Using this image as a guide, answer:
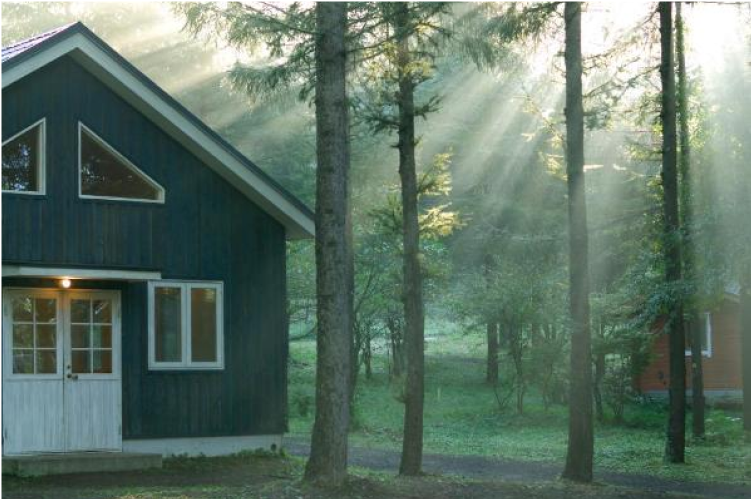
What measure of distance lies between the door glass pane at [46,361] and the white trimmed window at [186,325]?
4.92 feet

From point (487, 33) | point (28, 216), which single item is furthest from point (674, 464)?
point (28, 216)

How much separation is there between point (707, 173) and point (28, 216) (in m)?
12.9

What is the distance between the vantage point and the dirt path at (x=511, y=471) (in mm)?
17297

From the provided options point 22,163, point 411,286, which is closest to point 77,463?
point 22,163

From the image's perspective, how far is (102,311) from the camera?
17.6 m

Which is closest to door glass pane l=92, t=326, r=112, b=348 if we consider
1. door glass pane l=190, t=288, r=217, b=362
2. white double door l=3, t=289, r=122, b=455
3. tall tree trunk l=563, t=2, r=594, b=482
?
white double door l=3, t=289, r=122, b=455

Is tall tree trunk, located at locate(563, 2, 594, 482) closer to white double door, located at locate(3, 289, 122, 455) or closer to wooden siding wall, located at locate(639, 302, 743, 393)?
white double door, located at locate(3, 289, 122, 455)

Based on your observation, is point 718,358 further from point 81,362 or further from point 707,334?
point 81,362

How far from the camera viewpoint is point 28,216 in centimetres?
1655

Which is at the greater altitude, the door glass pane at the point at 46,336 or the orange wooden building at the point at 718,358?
the door glass pane at the point at 46,336

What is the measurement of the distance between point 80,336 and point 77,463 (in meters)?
2.05

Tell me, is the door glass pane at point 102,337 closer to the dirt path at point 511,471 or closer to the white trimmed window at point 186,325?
the white trimmed window at point 186,325

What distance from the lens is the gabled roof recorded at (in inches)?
642

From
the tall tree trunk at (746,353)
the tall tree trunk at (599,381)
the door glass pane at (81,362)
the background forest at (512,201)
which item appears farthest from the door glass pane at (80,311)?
the tall tree trunk at (599,381)
